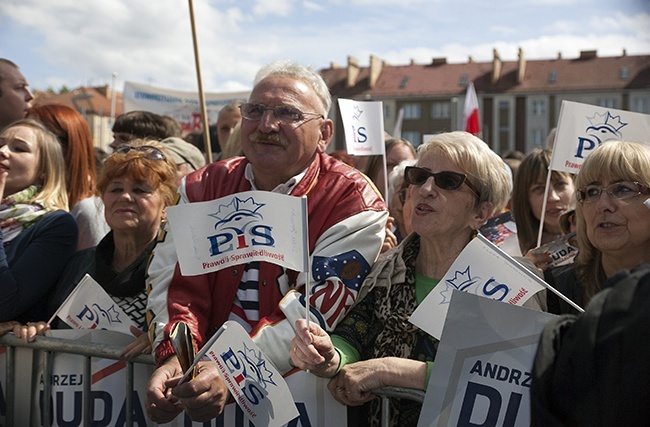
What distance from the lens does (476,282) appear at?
8.57 ft

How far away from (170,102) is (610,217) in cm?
813

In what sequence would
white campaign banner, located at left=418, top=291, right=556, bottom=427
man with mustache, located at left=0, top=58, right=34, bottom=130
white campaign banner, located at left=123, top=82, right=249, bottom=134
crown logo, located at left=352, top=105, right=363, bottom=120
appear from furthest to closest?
white campaign banner, located at left=123, top=82, right=249, bottom=134, crown logo, located at left=352, top=105, right=363, bottom=120, man with mustache, located at left=0, top=58, right=34, bottom=130, white campaign banner, located at left=418, top=291, right=556, bottom=427

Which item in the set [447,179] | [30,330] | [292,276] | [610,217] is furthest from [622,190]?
[30,330]

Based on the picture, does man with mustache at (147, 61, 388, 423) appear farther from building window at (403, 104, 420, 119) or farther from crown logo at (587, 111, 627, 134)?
building window at (403, 104, 420, 119)

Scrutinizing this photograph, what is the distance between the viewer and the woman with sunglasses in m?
3.55

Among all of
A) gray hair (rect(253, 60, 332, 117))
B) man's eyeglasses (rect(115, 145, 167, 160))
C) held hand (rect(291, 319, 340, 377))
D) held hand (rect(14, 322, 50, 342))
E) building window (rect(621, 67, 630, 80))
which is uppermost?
gray hair (rect(253, 60, 332, 117))

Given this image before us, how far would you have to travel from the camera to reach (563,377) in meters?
1.22

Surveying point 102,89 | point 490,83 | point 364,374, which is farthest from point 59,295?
point 102,89

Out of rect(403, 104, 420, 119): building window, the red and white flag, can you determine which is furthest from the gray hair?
rect(403, 104, 420, 119): building window

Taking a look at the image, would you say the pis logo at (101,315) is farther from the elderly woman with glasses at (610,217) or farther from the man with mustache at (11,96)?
the man with mustache at (11,96)

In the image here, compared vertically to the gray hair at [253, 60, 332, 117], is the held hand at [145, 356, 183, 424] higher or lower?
lower

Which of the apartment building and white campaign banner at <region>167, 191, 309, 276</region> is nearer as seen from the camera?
white campaign banner at <region>167, 191, 309, 276</region>

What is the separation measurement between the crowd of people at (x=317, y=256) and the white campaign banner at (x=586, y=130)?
867 millimetres

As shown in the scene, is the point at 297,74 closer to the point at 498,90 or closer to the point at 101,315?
the point at 101,315
